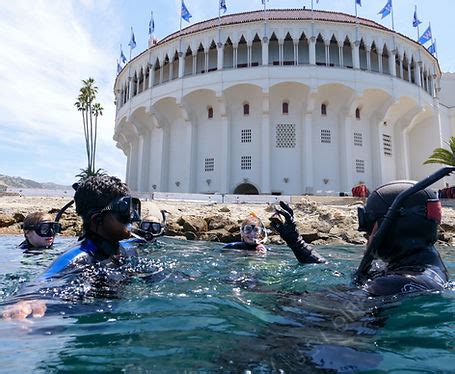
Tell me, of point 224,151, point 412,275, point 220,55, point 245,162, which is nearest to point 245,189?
point 245,162

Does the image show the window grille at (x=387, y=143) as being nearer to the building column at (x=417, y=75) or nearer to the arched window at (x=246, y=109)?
the building column at (x=417, y=75)

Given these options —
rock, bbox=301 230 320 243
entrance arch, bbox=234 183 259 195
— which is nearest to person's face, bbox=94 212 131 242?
rock, bbox=301 230 320 243

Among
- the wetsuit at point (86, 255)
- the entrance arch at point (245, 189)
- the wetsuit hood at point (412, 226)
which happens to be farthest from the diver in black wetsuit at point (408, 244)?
the entrance arch at point (245, 189)

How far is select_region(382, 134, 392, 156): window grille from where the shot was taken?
32125mm

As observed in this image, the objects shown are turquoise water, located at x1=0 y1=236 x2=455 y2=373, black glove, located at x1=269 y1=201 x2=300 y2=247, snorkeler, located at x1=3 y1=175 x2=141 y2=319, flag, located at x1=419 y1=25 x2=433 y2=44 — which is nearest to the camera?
turquoise water, located at x1=0 y1=236 x2=455 y2=373

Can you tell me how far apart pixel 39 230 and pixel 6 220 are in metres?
10.7

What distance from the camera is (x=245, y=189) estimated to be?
101 ft

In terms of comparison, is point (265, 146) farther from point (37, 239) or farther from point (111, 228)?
point (111, 228)

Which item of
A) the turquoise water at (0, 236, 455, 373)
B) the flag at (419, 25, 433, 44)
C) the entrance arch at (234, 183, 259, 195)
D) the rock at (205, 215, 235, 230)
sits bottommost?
the turquoise water at (0, 236, 455, 373)

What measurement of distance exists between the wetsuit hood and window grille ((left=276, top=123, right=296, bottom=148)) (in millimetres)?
26942

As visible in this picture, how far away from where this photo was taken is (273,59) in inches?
1190

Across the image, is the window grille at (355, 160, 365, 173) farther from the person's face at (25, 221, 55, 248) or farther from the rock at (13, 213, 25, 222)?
the person's face at (25, 221, 55, 248)

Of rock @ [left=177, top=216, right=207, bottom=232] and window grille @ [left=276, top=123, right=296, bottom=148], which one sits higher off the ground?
window grille @ [left=276, top=123, right=296, bottom=148]

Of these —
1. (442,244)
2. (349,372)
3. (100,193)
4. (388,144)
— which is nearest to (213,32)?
(388,144)
